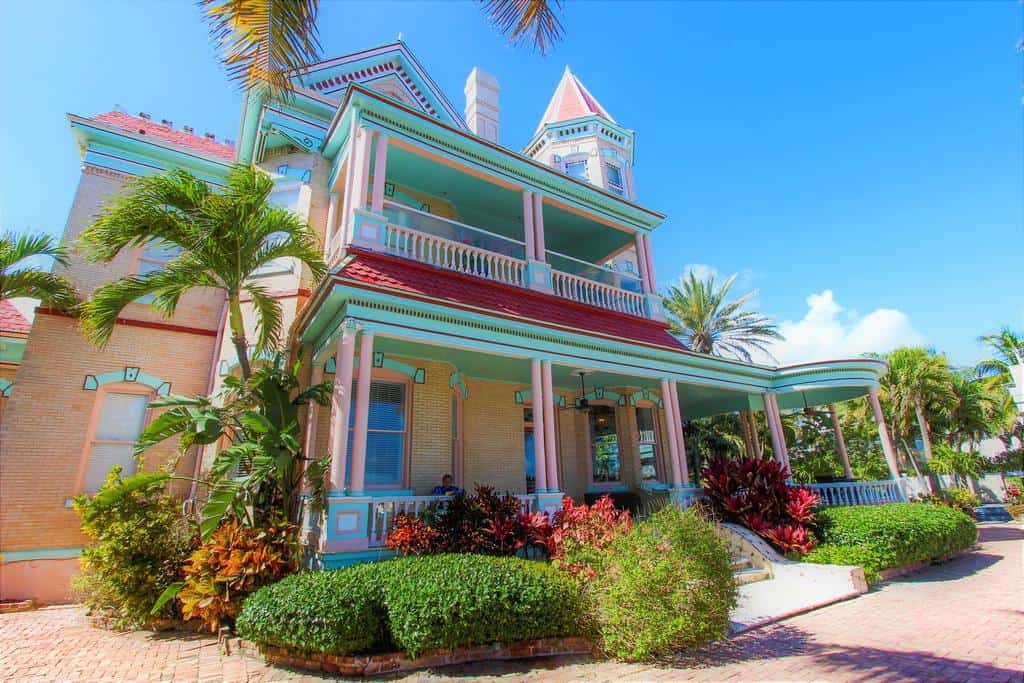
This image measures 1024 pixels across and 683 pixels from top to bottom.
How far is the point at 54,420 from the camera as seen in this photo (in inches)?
376

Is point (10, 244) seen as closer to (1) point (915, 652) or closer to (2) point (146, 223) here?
(2) point (146, 223)

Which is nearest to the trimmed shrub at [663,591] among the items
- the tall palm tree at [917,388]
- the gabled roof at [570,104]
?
the gabled roof at [570,104]

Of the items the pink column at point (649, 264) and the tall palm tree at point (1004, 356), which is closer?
the pink column at point (649, 264)

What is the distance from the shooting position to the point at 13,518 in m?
8.84

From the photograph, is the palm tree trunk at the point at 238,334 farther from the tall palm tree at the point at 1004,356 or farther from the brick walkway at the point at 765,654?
the tall palm tree at the point at 1004,356

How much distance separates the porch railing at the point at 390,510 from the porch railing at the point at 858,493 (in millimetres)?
9232

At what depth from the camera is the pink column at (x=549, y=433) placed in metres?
9.13

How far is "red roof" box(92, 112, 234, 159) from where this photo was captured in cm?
1312

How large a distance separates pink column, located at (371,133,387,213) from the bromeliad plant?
11.5 feet

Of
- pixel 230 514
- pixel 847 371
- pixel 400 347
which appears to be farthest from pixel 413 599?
pixel 847 371

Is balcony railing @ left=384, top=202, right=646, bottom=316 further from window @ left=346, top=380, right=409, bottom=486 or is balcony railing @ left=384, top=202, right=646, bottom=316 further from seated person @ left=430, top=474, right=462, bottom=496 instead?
seated person @ left=430, top=474, right=462, bottom=496

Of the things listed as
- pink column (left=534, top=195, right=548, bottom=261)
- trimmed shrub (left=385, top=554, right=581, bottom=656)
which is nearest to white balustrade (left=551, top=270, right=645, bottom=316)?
pink column (left=534, top=195, right=548, bottom=261)

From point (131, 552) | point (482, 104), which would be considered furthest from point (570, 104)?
point (131, 552)

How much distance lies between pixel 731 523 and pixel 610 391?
15.5ft
